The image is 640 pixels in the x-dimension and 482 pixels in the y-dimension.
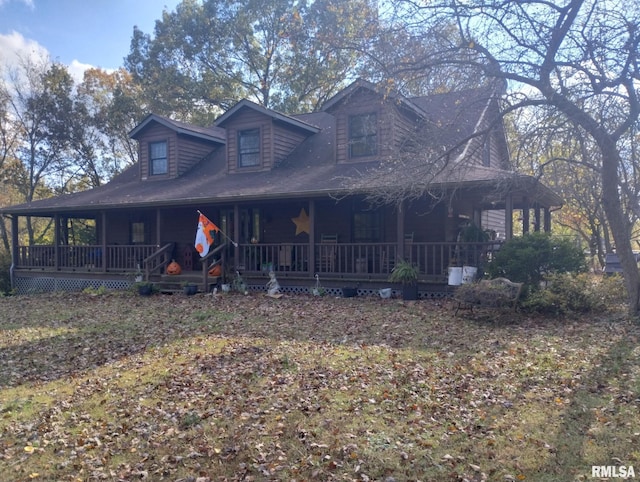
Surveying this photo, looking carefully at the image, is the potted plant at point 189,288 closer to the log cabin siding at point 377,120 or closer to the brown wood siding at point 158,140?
the log cabin siding at point 377,120

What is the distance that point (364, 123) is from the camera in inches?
647

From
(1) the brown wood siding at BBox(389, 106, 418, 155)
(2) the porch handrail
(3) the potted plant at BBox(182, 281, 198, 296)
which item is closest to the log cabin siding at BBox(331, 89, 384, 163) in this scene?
(1) the brown wood siding at BBox(389, 106, 418, 155)

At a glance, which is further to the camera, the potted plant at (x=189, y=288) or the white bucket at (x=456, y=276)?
the potted plant at (x=189, y=288)

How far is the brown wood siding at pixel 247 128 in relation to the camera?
18500 mm

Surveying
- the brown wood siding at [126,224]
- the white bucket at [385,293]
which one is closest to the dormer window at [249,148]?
the brown wood siding at [126,224]

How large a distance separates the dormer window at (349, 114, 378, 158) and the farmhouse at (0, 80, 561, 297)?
0.11 ft

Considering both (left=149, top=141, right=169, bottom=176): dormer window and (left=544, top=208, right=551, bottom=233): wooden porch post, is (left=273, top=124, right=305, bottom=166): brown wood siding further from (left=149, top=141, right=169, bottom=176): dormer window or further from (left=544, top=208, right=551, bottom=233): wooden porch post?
(left=544, top=208, right=551, bottom=233): wooden porch post

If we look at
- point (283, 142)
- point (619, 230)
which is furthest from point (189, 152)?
point (619, 230)

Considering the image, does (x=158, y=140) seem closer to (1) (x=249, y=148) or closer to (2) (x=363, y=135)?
(1) (x=249, y=148)

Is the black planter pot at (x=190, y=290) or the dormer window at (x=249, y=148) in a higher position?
the dormer window at (x=249, y=148)

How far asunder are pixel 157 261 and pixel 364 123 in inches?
341

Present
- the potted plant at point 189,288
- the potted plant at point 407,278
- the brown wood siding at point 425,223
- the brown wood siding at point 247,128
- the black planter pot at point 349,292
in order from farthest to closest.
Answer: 1. the brown wood siding at point 247,128
2. the potted plant at point 189,288
3. the brown wood siding at point 425,223
4. the black planter pot at point 349,292
5. the potted plant at point 407,278

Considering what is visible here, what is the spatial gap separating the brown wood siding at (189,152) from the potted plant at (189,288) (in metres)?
6.08

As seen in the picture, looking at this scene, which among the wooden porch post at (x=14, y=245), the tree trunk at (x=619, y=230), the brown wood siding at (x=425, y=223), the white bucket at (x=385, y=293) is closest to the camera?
the tree trunk at (x=619, y=230)
